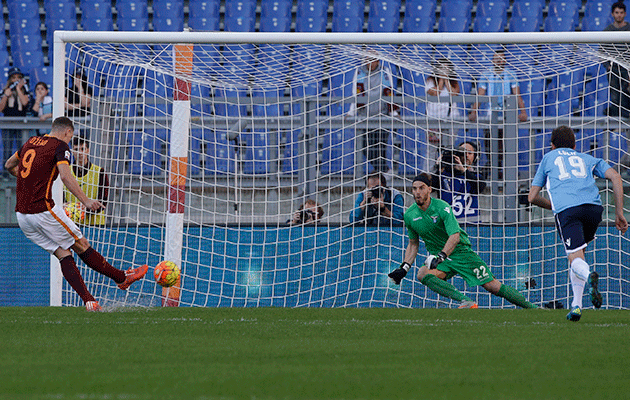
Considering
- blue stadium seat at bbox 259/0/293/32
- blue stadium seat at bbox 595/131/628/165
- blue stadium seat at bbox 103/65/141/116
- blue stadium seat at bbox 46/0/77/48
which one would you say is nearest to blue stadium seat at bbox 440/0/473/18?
blue stadium seat at bbox 259/0/293/32

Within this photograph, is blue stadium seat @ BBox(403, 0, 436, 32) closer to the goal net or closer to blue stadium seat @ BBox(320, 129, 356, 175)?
the goal net

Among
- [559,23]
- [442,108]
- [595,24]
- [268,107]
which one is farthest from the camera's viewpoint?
[559,23]

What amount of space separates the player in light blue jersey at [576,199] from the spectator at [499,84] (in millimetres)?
2771

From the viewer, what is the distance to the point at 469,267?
852 cm

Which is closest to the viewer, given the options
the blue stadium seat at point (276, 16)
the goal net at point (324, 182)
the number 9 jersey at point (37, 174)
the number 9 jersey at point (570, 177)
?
the number 9 jersey at point (570, 177)

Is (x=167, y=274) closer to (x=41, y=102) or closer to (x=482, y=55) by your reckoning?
(x=482, y=55)

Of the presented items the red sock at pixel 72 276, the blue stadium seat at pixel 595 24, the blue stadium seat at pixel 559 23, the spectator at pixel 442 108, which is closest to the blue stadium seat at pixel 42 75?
the spectator at pixel 442 108

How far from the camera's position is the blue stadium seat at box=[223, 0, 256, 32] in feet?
55.4

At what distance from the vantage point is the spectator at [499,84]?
955 centimetres

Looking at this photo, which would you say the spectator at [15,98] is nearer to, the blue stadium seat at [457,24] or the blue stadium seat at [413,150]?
the blue stadium seat at [413,150]

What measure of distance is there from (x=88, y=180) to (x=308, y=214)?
2.52 metres

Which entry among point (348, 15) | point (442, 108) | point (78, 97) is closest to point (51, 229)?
point (78, 97)

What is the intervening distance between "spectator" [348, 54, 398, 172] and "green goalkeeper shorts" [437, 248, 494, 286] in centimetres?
164

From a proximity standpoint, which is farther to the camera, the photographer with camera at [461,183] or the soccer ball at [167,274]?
the photographer with camera at [461,183]
